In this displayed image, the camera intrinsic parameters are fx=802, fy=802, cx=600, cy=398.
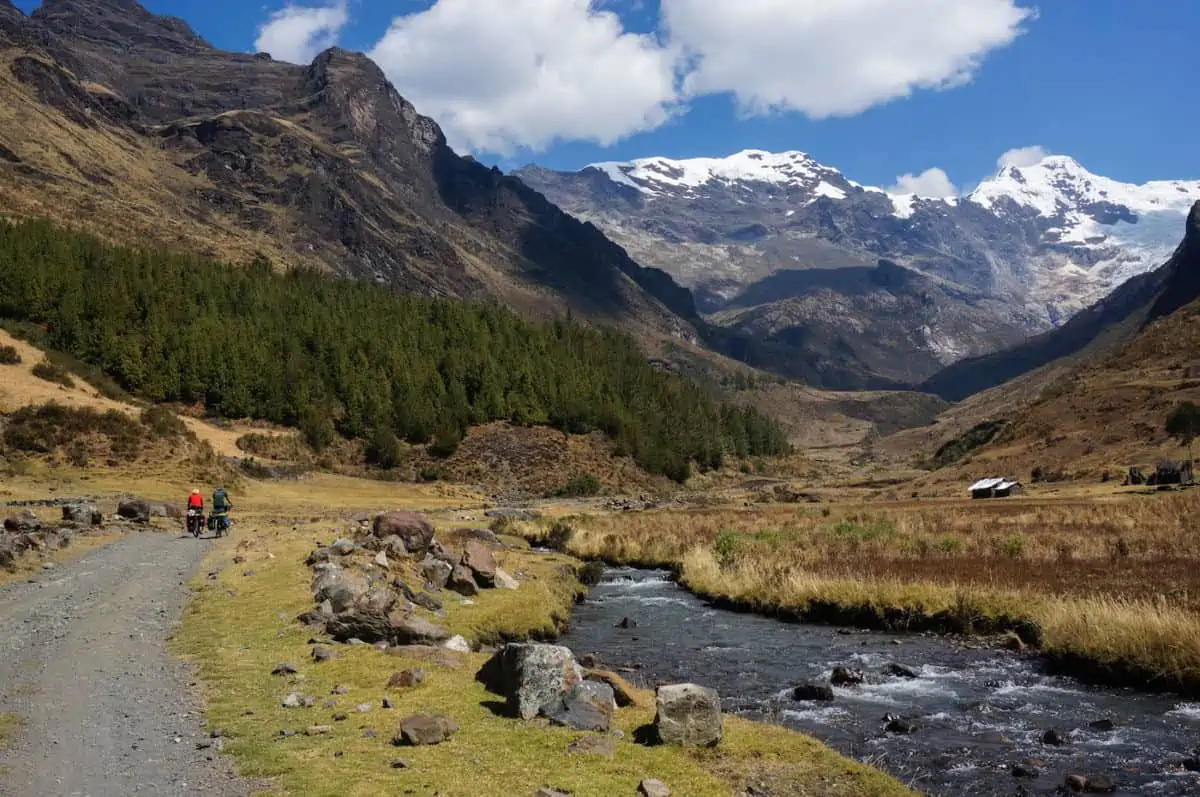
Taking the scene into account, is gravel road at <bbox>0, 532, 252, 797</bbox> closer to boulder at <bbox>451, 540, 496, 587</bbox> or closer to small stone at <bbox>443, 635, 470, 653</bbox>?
small stone at <bbox>443, 635, 470, 653</bbox>

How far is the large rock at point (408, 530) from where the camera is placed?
3675cm

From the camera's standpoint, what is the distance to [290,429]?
110188 millimetres

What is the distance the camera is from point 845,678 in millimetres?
22422

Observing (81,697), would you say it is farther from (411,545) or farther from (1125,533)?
(1125,533)

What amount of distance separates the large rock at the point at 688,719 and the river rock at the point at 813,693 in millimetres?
7582

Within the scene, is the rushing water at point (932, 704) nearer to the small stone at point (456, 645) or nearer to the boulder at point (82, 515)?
the small stone at point (456, 645)

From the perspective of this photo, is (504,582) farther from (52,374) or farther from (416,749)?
(52,374)

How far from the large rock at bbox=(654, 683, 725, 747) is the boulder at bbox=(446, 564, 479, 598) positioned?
1791 cm

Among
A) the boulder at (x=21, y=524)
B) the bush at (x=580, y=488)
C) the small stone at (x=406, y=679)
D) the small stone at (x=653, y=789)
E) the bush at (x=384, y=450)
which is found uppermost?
the bush at (x=384, y=450)

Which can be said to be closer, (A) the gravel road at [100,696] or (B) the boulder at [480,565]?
(A) the gravel road at [100,696]

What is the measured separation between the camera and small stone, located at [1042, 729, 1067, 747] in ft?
55.9

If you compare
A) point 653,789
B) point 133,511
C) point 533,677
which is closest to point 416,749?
point 533,677

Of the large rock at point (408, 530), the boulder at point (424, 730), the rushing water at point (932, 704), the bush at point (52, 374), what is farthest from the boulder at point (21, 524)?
the bush at point (52, 374)

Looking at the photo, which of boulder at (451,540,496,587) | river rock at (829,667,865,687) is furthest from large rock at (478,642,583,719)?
boulder at (451,540,496,587)
